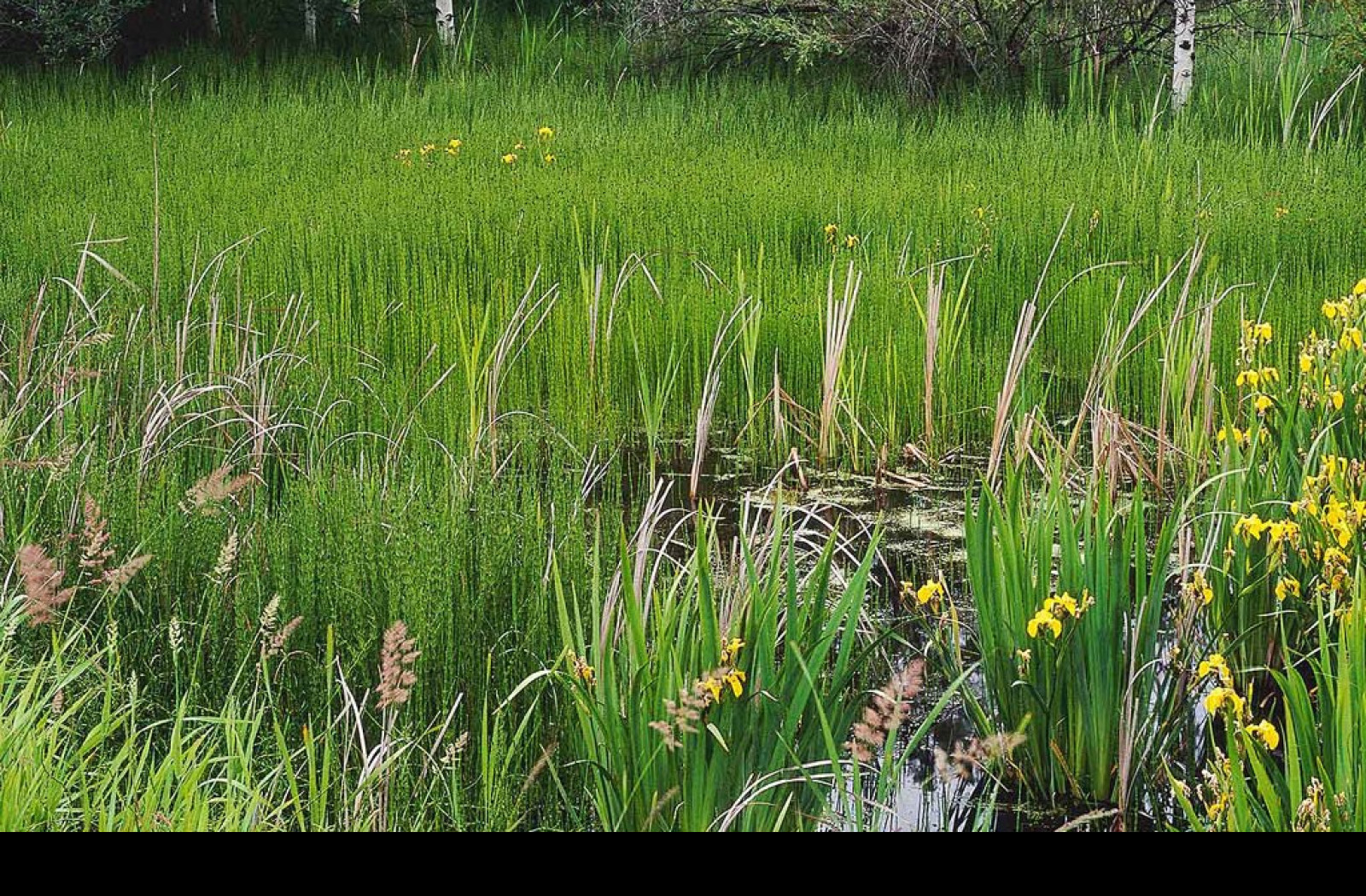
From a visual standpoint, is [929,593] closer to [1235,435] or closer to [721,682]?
[721,682]

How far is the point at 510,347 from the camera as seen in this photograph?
4.35 meters

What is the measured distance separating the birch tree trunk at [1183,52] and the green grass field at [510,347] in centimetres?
16

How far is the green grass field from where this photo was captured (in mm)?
2447

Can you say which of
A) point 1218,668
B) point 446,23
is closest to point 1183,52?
point 446,23

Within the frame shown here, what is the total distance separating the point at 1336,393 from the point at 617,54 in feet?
28.1

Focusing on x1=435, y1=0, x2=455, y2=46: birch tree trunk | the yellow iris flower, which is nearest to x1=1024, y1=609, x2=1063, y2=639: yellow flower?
the yellow iris flower

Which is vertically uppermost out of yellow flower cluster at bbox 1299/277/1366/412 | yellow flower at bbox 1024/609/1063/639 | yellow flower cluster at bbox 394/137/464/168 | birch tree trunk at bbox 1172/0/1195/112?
birch tree trunk at bbox 1172/0/1195/112

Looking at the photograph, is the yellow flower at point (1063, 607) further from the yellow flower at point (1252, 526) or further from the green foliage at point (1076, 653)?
the yellow flower at point (1252, 526)

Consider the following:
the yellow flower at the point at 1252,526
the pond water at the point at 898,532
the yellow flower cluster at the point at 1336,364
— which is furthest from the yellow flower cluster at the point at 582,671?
the yellow flower cluster at the point at 1336,364

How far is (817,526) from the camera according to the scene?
12.5 ft

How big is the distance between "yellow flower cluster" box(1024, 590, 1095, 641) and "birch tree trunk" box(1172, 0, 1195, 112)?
23.0 ft

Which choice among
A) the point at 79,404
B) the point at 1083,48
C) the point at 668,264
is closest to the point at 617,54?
the point at 1083,48

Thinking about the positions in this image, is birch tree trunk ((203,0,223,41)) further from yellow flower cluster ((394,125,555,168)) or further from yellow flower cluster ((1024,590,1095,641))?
yellow flower cluster ((1024,590,1095,641))

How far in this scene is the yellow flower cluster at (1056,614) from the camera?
2445 mm
